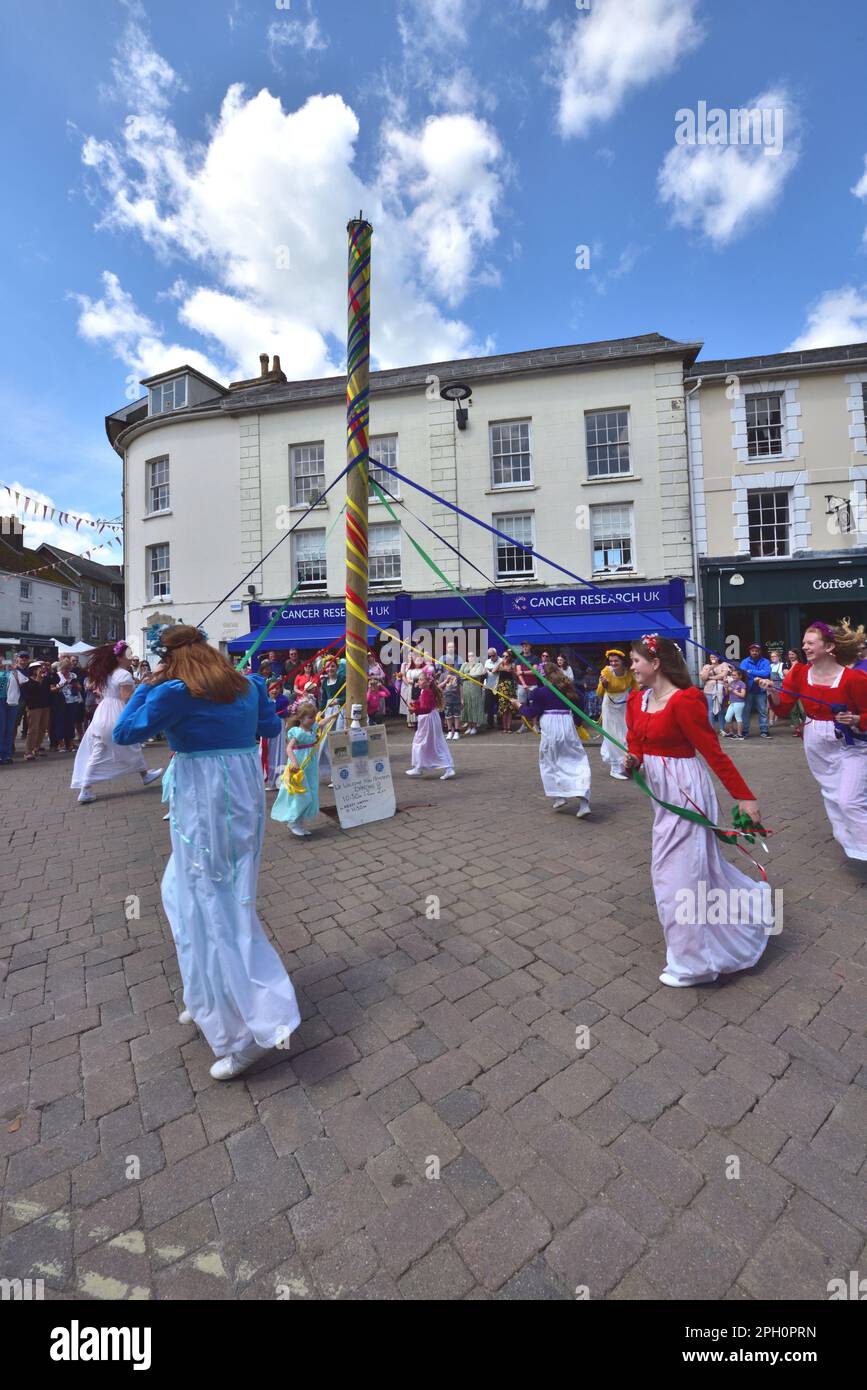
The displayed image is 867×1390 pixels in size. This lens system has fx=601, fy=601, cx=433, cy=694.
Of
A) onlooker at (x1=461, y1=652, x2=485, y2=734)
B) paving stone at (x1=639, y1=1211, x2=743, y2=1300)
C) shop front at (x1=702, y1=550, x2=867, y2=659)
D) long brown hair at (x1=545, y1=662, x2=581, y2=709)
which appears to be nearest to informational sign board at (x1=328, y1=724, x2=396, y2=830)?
long brown hair at (x1=545, y1=662, x2=581, y2=709)

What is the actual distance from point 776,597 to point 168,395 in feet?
73.4

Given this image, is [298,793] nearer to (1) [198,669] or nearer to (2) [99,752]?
(1) [198,669]

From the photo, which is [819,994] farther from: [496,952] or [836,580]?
[836,580]

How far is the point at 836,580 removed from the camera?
17.3m

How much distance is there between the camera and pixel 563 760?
23.1ft

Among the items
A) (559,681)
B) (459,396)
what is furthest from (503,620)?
(559,681)

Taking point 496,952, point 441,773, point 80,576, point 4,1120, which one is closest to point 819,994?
point 496,952

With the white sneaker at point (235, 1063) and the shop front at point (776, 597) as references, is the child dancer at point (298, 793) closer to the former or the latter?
the white sneaker at point (235, 1063)

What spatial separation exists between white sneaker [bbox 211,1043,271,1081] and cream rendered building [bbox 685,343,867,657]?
57.9 feet

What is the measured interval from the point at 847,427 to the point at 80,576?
54039 millimetres

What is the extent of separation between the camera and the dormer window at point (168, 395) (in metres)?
22.4

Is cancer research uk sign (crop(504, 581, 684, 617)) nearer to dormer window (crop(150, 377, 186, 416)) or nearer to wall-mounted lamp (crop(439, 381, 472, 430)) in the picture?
wall-mounted lamp (crop(439, 381, 472, 430))

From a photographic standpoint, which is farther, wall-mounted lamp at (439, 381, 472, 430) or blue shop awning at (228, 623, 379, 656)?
blue shop awning at (228, 623, 379, 656)

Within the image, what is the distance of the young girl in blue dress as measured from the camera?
284 cm
